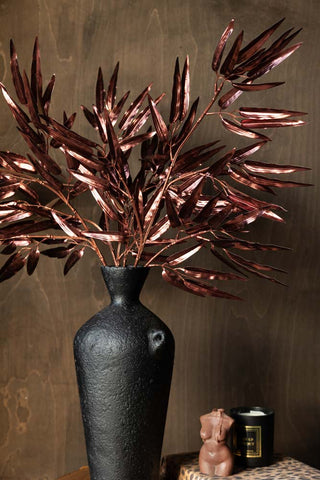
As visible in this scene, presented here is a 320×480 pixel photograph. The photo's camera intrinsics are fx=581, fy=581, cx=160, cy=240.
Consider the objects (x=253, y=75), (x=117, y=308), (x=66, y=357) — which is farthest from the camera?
(x=66, y=357)

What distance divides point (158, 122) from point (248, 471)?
2.76ft

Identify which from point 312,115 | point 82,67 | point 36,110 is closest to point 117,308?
point 36,110

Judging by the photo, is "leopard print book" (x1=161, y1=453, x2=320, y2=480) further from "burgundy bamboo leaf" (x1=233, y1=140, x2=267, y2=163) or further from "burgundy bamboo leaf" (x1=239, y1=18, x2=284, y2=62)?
"burgundy bamboo leaf" (x1=239, y1=18, x2=284, y2=62)

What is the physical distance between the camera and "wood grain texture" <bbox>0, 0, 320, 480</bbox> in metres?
1.67

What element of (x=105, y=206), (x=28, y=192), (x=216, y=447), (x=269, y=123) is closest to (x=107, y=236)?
(x=105, y=206)

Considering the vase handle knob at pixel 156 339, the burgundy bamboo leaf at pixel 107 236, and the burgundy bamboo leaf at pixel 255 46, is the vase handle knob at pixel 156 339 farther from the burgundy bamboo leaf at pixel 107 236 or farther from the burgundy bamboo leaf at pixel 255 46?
the burgundy bamboo leaf at pixel 255 46

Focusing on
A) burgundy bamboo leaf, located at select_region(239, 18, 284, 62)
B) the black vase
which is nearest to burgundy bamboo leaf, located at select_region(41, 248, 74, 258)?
the black vase

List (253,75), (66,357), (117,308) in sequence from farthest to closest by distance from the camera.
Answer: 1. (66,357)
2. (117,308)
3. (253,75)

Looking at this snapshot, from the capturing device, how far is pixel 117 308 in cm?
135

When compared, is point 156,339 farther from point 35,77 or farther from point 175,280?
point 35,77

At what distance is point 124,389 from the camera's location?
1.28m

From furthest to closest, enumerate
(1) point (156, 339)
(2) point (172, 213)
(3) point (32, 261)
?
(3) point (32, 261)
(1) point (156, 339)
(2) point (172, 213)

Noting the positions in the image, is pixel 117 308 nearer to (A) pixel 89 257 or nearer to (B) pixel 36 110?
(A) pixel 89 257

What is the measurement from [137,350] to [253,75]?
65cm
